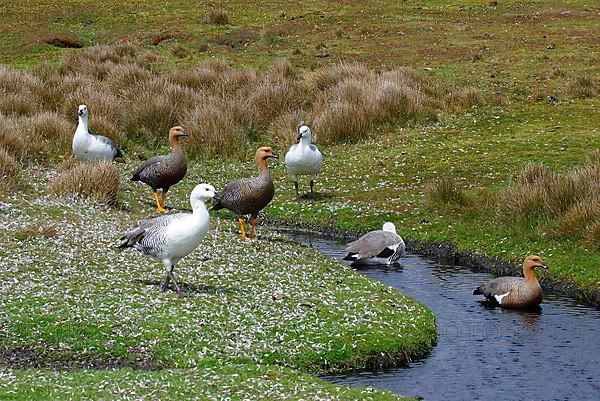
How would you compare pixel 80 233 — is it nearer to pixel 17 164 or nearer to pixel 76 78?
pixel 17 164

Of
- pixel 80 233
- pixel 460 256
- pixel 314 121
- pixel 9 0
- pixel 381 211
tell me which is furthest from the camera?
pixel 9 0

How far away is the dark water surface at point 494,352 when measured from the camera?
13.1 metres

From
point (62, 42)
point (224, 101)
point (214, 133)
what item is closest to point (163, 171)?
point (214, 133)

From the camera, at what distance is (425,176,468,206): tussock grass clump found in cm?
2192

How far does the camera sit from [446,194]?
22078 mm

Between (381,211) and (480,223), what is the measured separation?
2.35 metres

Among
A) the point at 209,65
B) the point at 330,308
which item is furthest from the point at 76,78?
the point at 330,308

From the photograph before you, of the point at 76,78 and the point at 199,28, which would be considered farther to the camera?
the point at 199,28

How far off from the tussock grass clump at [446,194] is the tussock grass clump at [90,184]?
Answer: 637 cm

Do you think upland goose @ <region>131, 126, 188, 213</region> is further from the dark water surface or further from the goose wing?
the dark water surface

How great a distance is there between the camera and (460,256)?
64.8 feet

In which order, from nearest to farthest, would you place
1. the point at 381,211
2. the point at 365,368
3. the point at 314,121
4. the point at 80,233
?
the point at 365,368, the point at 80,233, the point at 381,211, the point at 314,121

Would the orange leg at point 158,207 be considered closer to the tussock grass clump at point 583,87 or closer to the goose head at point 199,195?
the goose head at point 199,195

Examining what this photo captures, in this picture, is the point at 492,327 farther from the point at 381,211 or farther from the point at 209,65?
the point at 209,65
